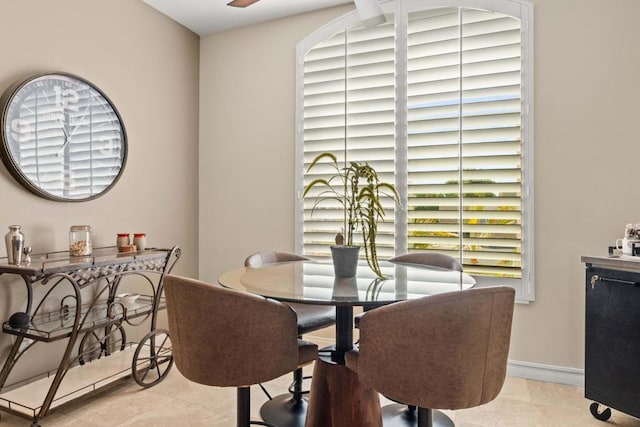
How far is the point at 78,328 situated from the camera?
2.27 m

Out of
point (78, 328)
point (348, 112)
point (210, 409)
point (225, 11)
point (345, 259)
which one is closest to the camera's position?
point (345, 259)

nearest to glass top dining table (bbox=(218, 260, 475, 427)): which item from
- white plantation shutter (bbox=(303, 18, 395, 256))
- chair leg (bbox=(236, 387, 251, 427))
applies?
chair leg (bbox=(236, 387, 251, 427))

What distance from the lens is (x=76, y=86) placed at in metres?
2.76

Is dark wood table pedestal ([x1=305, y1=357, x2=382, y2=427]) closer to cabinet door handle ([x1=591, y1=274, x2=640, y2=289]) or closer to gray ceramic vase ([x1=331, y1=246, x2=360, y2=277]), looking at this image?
gray ceramic vase ([x1=331, y1=246, x2=360, y2=277])

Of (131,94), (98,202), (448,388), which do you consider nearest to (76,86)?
(131,94)

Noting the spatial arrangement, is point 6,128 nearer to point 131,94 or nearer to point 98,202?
point 98,202

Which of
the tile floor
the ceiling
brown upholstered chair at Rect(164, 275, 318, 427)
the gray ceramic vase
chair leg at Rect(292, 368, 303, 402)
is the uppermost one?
the ceiling

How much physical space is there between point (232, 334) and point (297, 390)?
1.13 meters

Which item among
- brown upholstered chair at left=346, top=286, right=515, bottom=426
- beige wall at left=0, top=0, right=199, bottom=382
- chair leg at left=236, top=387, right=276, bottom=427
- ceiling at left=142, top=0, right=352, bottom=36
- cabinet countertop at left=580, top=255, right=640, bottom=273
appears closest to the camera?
brown upholstered chair at left=346, top=286, right=515, bottom=426

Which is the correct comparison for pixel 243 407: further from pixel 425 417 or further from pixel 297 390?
pixel 297 390

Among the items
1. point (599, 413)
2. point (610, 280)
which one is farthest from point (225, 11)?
point (599, 413)

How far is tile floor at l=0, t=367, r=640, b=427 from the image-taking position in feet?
7.41

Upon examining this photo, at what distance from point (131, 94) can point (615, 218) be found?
3.48 metres

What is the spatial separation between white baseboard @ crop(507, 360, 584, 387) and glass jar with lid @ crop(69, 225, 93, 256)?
2.88m
